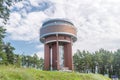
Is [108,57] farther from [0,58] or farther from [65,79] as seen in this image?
[65,79]

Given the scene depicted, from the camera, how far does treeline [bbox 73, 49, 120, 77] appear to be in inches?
3290

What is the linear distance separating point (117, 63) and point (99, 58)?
6601 mm

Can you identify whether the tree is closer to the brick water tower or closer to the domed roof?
the brick water tower

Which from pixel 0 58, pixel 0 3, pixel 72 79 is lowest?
pixel 72 79

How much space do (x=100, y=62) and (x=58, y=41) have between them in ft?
121

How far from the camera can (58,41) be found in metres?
49.7

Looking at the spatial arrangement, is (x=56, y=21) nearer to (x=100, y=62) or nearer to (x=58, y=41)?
(x=58, y=41)

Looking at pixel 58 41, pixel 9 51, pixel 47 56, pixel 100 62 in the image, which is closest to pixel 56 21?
pixel 58 41

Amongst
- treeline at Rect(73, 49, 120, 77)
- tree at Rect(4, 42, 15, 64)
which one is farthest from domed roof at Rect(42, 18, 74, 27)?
treeline at Rect(73, 49, 120, 77)

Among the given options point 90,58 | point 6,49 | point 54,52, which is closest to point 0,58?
point 6,49

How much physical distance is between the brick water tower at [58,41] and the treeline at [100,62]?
3189 cm

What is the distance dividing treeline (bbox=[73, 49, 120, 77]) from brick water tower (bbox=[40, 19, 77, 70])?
31885 mm

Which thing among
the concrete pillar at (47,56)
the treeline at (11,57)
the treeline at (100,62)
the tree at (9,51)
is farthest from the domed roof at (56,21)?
the treeline at (100,62)

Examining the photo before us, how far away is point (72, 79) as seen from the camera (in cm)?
2439
